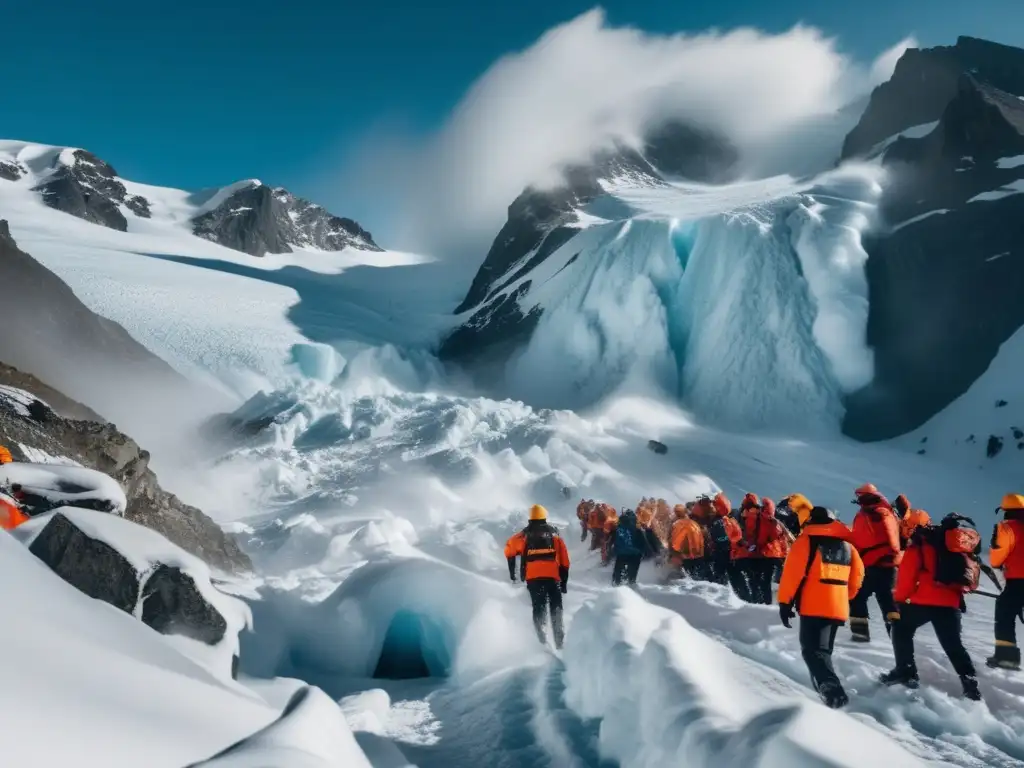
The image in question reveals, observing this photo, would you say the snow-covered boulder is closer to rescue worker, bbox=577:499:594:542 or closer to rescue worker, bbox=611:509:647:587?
rescue worker, bbox=611:509:647:587

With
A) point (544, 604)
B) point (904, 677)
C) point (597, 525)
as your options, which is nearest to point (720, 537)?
point (544, 604)

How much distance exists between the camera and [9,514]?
694 centimetres

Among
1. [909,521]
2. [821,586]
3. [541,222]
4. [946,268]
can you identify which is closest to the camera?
[821,586]

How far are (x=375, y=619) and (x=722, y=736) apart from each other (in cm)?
639

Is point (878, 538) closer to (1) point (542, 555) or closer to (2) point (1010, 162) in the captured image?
(1) point (542, 555)

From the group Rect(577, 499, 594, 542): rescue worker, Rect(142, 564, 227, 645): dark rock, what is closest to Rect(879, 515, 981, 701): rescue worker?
Rect(142, 564, 227, 645): dark rock

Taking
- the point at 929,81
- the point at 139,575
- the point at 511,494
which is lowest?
the point at 511,494

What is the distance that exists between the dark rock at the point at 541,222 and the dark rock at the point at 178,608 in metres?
40.0

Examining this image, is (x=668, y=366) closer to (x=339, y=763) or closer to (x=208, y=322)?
(x=208, y=322)

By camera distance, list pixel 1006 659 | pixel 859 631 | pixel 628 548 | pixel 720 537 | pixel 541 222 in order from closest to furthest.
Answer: pixel 1006 659
pixel 859 631
pixel 720 537
pixel 628 548
pixel 541 222

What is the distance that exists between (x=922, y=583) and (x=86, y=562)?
641 centimetres

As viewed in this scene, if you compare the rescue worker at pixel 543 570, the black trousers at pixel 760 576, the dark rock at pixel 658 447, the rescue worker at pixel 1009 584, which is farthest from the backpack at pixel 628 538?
the dark rock at pixel 658 447

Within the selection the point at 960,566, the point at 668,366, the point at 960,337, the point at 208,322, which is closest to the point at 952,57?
the point at 960,337

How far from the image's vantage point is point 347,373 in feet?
141
